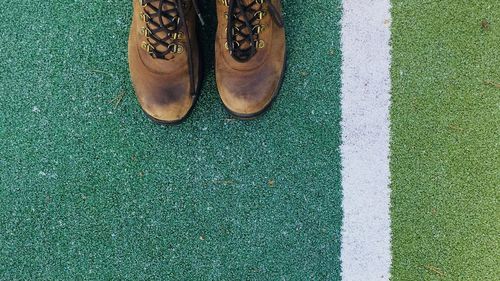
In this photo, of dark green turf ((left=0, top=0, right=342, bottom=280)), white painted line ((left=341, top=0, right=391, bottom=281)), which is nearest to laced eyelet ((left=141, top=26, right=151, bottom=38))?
dark green turf ((left=0, top=0, right=342, bottom=280))

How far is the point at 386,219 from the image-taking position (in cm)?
177

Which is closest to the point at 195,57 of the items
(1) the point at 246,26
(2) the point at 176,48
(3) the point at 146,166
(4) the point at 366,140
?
(2) the point at 176,48

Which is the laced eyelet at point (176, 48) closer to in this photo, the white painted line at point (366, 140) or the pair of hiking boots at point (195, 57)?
the pair of hiking boots at point (195, 57)

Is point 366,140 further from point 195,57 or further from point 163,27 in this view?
point 163,27

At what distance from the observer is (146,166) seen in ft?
5.90

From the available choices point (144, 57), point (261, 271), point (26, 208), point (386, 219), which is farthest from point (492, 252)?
point (26, 208)

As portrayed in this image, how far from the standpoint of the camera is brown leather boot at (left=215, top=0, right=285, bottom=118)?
1650 millimetres

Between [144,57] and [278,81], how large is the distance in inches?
16.9

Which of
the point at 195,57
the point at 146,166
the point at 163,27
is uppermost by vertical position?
the point at 163,27

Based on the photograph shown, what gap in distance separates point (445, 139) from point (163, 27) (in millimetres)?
970

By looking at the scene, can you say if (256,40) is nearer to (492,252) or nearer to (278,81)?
(278,81)

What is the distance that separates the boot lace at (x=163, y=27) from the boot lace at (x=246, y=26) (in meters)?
0.10

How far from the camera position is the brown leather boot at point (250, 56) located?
165 centimetres

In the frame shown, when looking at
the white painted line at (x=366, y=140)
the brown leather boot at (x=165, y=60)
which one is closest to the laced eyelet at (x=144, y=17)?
the brown leather boot at (x=165, y=60)
